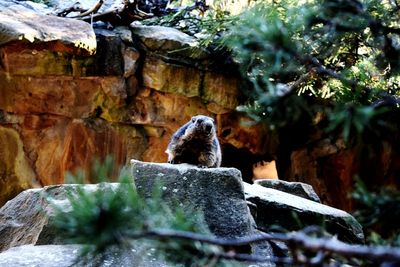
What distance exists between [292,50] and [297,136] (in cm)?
915

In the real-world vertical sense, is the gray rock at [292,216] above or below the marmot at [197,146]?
below

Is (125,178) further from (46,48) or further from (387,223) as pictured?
(46,48)

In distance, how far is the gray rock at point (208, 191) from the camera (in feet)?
11.8

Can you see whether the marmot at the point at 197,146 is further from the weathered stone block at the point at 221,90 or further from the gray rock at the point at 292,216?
the weathered stone block at the point at 221,90

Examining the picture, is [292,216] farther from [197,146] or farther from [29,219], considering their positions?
[29,219]

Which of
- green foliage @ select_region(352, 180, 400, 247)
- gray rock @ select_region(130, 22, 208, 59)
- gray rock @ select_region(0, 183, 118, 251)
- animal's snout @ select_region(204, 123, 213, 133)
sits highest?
green foliage @ select_region(352, 180, 400, 247)

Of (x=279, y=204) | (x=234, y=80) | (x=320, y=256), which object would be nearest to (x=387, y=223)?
(x=320, y=256)

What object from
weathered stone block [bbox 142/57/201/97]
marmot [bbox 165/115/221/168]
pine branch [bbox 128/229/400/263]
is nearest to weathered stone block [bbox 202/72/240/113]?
weathered stone block [bbox 142/57/201/97]

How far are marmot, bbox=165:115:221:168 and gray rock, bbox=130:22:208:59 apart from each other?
394 cm

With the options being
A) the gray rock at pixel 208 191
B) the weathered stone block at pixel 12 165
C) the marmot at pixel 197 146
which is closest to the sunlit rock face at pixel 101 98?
the weathered stone block at pixel 12 165

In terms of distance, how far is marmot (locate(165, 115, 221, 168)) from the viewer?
509 centimetres

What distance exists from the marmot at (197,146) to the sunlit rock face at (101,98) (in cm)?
373

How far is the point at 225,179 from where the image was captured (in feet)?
12.4

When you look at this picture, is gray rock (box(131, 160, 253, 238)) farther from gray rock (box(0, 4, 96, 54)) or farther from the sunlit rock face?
the sunlit rock face
